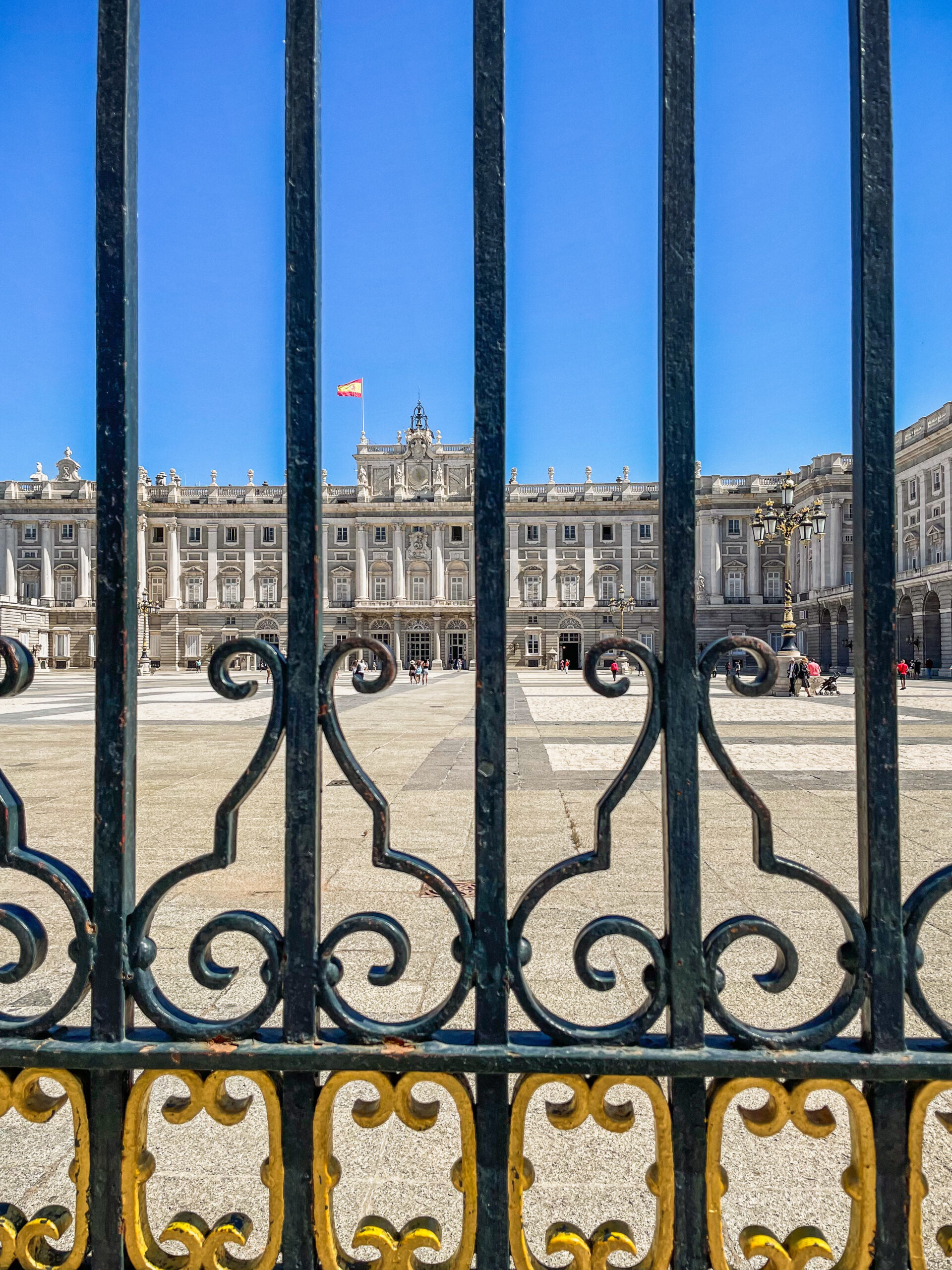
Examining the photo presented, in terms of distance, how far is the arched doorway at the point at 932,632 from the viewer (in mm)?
36906

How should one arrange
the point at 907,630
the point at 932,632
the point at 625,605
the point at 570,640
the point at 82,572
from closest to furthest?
the point at 932,632 < the point at 907,630 < the point at 625,605 < the point at 82,572 < the point at 570,640

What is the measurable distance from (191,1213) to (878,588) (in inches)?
52.0

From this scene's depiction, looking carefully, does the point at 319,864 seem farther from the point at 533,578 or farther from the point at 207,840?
the point at 533,578

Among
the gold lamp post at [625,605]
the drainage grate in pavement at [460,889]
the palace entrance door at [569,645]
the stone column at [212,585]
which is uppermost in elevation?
the stone column at [212,585]

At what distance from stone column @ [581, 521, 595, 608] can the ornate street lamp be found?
29.6 m

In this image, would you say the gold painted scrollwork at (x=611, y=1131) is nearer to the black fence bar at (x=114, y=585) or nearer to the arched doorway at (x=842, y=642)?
the black fence bar at (x=114, y=585)

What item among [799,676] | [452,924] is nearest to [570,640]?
[799,676]

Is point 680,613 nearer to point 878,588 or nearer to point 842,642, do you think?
point 878,588

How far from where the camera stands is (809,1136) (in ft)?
3.41

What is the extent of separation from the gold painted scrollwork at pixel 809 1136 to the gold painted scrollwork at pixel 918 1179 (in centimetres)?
5

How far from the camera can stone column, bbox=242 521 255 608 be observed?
184 feet

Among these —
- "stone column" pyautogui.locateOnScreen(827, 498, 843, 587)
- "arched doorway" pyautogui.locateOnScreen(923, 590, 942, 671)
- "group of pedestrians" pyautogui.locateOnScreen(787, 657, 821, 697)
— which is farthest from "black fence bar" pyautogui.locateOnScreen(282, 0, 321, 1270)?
"stone column" pyautogui.locateOnScreen(827, 498, 843, 587)

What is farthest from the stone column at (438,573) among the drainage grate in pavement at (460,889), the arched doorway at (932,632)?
the drainage grate in pavement at (460,889)

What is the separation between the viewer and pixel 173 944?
2596 millimetres
